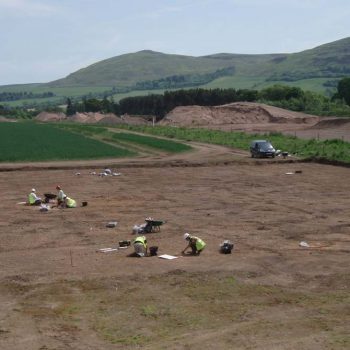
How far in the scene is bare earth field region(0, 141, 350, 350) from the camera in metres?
11.9

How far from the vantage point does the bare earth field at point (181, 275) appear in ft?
38.9

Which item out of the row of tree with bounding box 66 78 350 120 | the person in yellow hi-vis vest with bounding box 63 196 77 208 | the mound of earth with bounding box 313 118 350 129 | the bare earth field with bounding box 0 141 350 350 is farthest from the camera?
the row of tree with bounding box 66 78 350 120

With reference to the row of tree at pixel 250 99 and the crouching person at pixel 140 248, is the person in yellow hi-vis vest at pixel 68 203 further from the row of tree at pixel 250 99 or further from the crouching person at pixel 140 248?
the row of tree at pixel 250 99

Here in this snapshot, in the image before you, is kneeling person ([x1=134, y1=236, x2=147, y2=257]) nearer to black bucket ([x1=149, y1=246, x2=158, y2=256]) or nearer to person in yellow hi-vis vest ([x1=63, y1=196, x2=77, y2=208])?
black bucket ([x1=149, y1=246, x2=158, y2=256])

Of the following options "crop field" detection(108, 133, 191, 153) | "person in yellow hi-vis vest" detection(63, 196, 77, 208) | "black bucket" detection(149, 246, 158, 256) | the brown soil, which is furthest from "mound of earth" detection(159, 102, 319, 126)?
"black bucket" detection(149, 246, 158, 256)

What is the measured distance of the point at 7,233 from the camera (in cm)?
2262

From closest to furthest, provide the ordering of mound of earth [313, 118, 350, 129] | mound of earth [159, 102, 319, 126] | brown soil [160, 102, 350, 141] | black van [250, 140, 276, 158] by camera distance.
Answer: black van [250, 140, 276, 158]
mound of earth [313, 118, 350, 129]
brown soil [160, 102, 350, 141]
mound of earth [159, 102, 319, 126]

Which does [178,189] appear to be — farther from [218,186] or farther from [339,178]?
[339,178]

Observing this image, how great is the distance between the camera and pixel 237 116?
122 metres

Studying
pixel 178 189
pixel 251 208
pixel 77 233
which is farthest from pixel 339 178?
pixel 77 233

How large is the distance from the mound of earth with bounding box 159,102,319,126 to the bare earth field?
268 feet

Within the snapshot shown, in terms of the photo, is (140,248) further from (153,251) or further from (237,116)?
(237,116)

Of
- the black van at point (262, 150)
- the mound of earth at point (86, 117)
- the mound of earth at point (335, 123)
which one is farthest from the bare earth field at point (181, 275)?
the mound of earth at point (86, 117)

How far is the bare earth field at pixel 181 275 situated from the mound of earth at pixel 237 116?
268 ft
